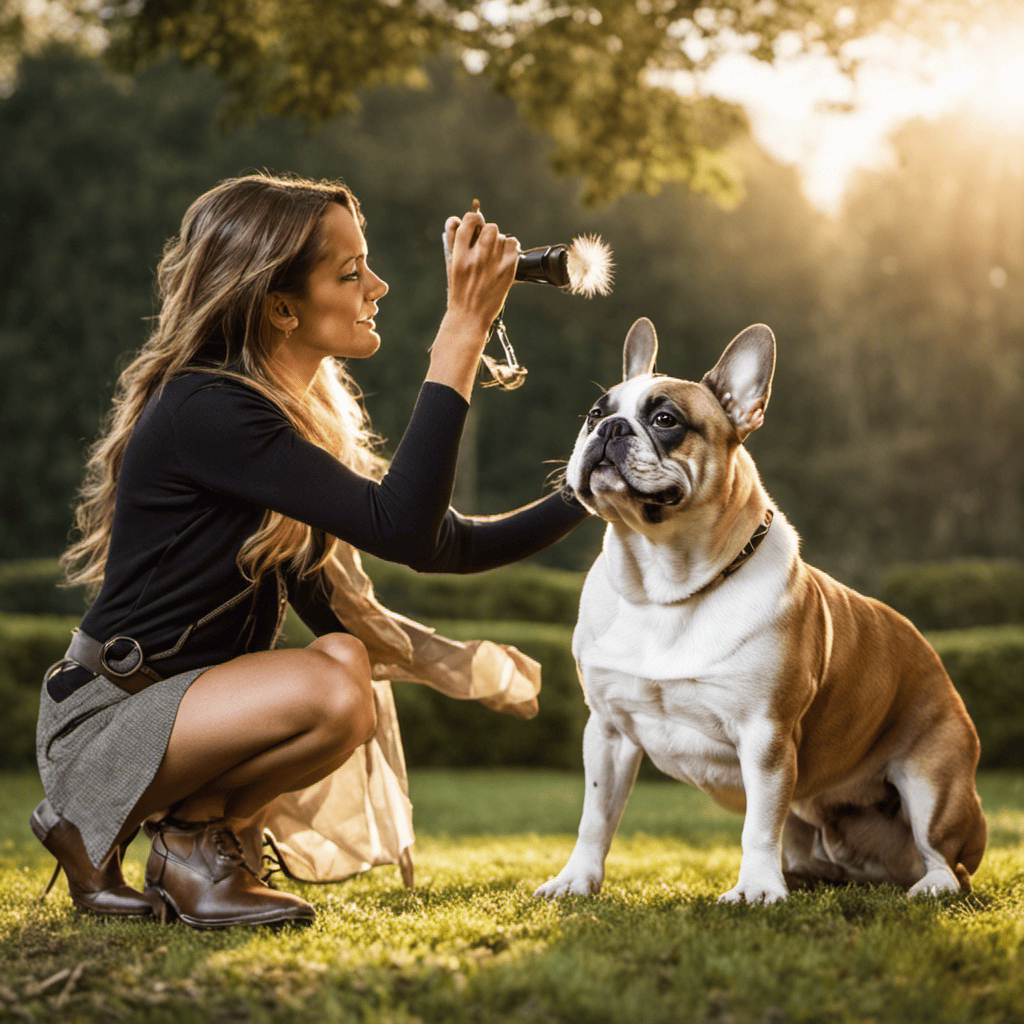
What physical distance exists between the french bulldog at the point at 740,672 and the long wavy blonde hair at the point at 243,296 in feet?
2.80

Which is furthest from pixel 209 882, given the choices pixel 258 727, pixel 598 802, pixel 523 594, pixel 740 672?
pixel 523 594

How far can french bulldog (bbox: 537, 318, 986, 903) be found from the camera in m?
3.05

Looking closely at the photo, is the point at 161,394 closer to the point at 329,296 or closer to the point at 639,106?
the point at 329,296

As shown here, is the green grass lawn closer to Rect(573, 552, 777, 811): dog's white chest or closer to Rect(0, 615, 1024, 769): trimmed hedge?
Rect(573, 552, 777, 811): dog's white chest

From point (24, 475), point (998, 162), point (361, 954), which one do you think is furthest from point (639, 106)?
point (24, 475)

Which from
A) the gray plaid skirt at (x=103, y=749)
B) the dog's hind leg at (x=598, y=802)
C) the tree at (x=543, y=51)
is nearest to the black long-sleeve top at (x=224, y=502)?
the gray plaid skirt at (x=103, y=749)

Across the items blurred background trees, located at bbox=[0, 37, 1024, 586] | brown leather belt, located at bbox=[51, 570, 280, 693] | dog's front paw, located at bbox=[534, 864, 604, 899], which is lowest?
blurred background trees, located at bbox=[0, 37, 1024, 586]

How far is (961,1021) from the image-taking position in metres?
2.06

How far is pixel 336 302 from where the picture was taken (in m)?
3.31

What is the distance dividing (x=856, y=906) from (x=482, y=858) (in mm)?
2376

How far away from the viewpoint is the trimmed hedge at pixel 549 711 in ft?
29.7

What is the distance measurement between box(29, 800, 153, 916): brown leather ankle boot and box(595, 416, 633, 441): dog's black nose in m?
1.70

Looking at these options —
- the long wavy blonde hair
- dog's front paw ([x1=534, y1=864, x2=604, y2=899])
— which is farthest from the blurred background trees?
dog's front paw ([x1=534, y1=864, x2=604, y2=899])

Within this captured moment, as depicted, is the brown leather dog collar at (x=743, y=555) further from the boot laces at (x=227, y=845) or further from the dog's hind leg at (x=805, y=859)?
the boot laces at (x=227, y=845)
